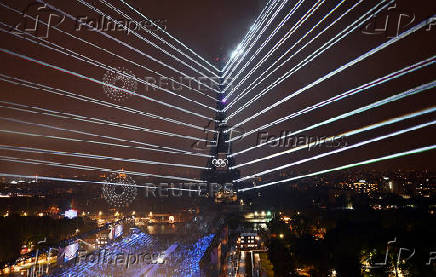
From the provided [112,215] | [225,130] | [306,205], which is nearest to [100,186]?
[112,215]

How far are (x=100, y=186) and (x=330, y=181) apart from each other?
151ft

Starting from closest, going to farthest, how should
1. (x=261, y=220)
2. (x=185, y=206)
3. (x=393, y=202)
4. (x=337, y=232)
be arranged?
(x=337, y=232), (x=393, y=202), (x=261, y=220), (x=185, y=206)

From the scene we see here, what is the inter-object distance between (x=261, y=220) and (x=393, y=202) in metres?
15.5

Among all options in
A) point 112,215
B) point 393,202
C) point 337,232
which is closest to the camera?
point 337,232

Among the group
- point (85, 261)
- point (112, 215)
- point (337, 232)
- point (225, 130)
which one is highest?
point (225, 130)

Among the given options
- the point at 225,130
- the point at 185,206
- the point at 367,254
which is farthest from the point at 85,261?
the point at 225,130

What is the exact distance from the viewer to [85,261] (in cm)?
1266

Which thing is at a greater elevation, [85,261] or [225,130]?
[225,130]

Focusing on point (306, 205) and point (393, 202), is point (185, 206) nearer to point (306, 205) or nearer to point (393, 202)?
point (306, 205)

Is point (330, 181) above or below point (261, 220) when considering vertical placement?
above

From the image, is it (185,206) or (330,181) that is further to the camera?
(330,181)

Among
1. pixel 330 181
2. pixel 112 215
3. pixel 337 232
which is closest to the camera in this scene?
pixel 337 232

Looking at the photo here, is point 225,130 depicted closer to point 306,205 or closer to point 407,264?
point 306,205

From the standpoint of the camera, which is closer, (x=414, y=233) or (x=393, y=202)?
(x=414, y=233)
